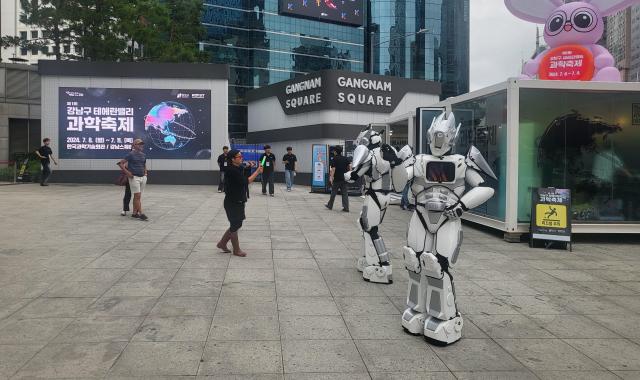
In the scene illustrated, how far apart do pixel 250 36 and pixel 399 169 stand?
2313 inches

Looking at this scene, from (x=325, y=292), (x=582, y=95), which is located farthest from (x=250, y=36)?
(x=325, y=292)

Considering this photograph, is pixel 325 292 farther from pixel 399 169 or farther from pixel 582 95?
pixel 582 95

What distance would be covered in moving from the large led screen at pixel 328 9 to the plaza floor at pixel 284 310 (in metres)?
30.6

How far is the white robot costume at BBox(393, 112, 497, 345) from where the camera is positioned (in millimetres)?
4582

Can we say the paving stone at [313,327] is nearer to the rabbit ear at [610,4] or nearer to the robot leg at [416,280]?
the robot leg at [416,280]

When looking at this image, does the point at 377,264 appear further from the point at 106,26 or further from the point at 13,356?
the point at 106,26

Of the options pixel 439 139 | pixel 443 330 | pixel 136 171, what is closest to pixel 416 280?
pixel 443 330

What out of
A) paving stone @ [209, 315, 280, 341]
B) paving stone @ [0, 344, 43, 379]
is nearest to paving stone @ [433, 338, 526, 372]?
paving stone @ [209, 315, 280, 341]

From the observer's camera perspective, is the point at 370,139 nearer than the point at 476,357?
No

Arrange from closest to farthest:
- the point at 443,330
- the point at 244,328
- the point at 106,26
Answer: the point at 443,330
the point at 244,328
the point at 106,26

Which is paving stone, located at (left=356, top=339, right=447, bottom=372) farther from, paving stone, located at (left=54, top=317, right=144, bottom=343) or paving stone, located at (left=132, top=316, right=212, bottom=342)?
paving stone, located at (left=54, top=317, right=144, bottom=343)

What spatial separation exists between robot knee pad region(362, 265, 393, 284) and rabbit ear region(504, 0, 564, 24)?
1129 centimetres

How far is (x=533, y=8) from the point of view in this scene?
14609 millimetres

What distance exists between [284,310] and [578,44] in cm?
1181
